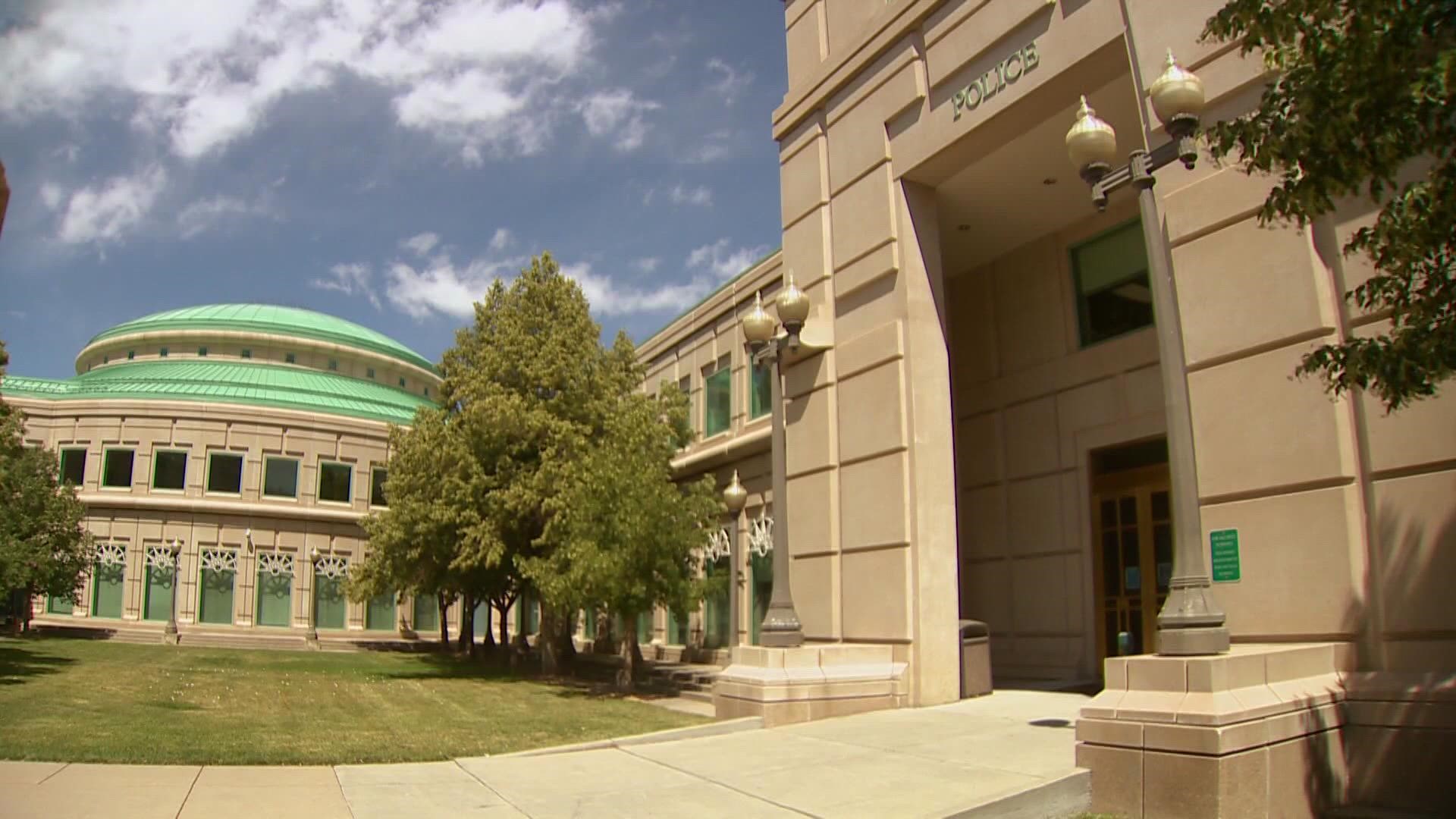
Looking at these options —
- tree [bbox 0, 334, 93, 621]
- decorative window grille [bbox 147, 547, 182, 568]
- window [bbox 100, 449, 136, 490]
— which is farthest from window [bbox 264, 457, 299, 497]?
tree [bbox 0, 334, 93, 621]

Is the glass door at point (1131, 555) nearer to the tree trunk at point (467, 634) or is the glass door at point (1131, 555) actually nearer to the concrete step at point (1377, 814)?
the concrete step at point (1377, 814)

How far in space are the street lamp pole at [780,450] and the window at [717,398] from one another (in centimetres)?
1244

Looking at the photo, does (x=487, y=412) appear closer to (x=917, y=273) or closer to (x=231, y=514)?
(x=917, y=273)

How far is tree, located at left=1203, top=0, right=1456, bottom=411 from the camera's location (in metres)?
5.67

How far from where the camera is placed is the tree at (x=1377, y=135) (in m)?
5.67

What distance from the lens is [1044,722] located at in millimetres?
11719

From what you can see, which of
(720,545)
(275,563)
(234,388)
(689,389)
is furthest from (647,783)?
(234,388)

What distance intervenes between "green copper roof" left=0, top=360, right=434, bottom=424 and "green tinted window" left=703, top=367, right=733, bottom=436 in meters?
30.9

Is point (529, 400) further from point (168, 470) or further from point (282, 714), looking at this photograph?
point (168, 470)

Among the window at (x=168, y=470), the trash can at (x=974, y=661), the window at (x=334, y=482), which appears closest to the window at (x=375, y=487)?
the window at (x=334, y=482)

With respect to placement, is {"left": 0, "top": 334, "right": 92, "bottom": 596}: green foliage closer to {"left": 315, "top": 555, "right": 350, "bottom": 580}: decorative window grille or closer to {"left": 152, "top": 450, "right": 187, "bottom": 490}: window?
{"left": 152, "top": 450, "right": 187, "bottom": 490}: window

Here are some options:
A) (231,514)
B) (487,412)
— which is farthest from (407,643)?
(487,412)

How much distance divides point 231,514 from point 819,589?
42.8 metres

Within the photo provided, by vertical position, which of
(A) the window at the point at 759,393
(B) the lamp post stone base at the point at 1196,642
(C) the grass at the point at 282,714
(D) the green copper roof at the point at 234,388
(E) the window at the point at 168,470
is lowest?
(C) the grass at the point at 282,714
